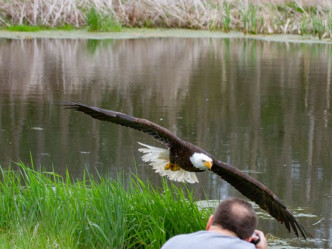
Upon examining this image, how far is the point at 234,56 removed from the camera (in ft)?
72.1

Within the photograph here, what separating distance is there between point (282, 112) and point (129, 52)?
9.71 meters

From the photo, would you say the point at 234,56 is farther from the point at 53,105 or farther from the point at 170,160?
the point at 170,160

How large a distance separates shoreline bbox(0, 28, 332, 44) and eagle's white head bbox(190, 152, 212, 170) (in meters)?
18.6

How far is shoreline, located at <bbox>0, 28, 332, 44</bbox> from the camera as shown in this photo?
79.8 feet

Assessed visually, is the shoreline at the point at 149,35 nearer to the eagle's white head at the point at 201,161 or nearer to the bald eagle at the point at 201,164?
the bald eagle at the point at 201,164

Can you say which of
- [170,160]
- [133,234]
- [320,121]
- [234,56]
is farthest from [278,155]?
[234,56]

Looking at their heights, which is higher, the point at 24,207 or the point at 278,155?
the point at 24,207

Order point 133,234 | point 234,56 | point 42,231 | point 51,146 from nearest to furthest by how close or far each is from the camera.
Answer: point 42,231 → point 133,234 → point 51,146 → point 234,56

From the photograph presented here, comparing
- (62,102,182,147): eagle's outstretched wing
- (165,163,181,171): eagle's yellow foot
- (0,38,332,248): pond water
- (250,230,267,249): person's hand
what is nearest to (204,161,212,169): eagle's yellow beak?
(62,102,182,147): eagle's outstretched wing

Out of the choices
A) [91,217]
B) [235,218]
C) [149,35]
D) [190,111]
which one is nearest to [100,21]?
[149,35]

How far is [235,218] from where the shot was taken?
9.76ft

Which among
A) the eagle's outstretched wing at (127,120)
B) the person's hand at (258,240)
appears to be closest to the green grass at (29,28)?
the eagle's outstretched wing at (127,120)

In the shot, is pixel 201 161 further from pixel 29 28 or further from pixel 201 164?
pixel 29 28

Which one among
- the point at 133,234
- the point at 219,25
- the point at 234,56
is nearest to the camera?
the point at 133,234
